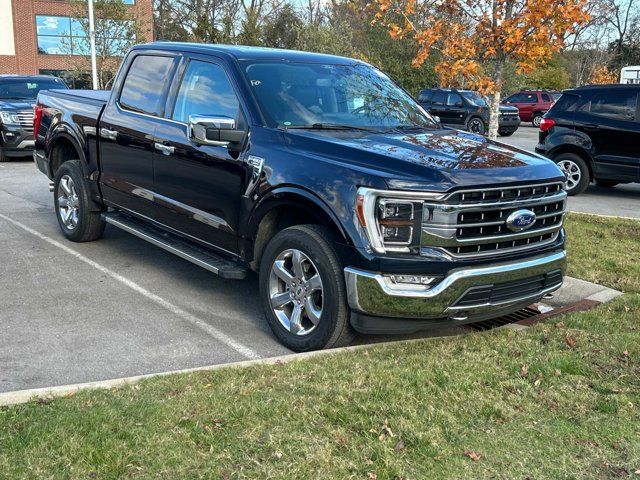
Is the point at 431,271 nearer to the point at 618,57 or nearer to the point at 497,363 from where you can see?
the point at 497,363

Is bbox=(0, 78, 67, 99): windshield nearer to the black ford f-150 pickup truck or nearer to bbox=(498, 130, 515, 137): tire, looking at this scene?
the black ford f-150 pickup truck

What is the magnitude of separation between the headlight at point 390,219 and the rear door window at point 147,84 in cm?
259

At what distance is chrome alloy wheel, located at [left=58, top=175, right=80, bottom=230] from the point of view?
7.45 m

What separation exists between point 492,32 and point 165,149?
3998 mm

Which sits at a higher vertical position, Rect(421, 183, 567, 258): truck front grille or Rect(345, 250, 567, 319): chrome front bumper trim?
Rect(421, 183, 567, 258): truck front grille

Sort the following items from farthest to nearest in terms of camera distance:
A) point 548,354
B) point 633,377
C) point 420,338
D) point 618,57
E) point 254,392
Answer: point 618,57 < point 420,338 < point 548,354 < point 633,377 < point 254,392

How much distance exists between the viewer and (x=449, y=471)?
314cm

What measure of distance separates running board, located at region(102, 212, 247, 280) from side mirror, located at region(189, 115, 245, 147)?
910 millimetres

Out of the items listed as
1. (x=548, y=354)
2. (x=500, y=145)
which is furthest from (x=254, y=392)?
(x=500, y=145)

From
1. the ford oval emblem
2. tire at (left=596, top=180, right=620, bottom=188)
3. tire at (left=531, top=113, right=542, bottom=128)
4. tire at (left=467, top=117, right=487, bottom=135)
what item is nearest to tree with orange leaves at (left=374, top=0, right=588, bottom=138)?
the ford oval emblem

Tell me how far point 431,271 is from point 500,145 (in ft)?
4.97

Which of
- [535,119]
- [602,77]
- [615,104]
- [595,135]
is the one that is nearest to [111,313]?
[595,135]

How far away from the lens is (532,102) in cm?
3562

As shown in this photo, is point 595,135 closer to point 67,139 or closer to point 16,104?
point 67,139
